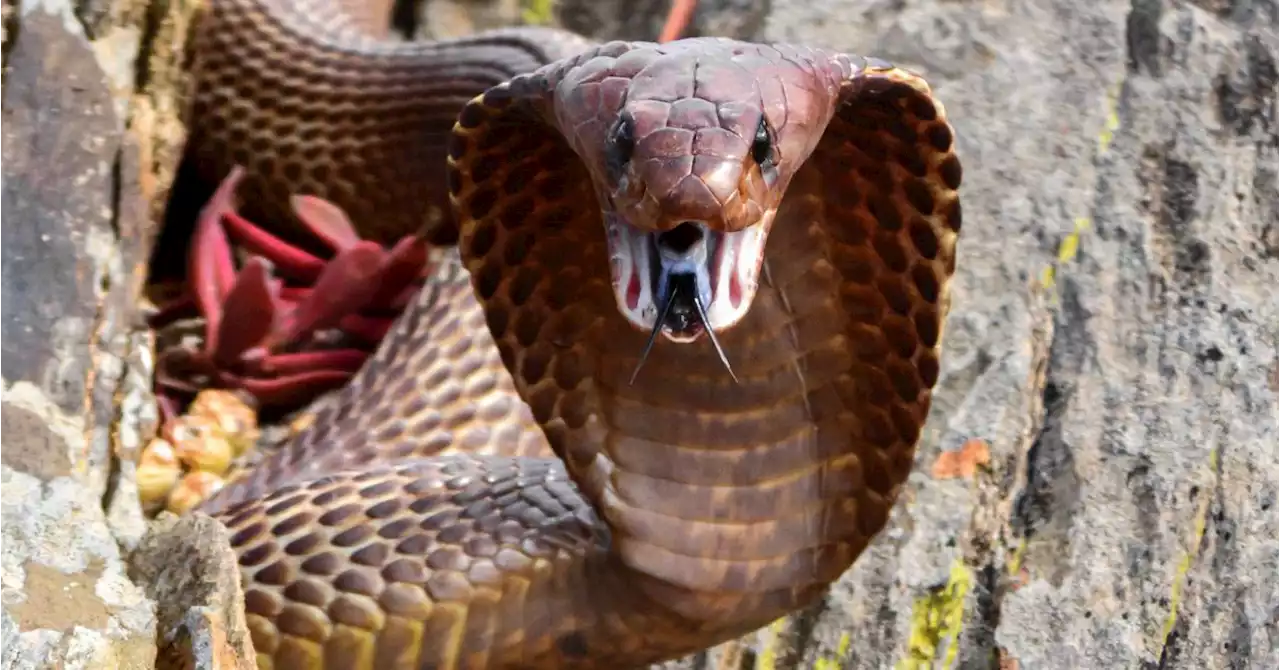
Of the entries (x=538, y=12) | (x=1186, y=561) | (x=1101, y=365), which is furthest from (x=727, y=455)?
(x=538, y=12)

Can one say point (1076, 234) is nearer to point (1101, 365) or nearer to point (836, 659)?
point (1101, 365)

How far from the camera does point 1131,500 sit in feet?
4.76

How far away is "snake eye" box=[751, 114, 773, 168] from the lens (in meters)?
0.83

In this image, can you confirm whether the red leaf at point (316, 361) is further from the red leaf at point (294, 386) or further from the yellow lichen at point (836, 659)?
the yellow lichen at point (836, 659)

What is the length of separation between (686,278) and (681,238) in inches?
1.1

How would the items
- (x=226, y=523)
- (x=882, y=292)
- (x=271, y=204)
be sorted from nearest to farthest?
1. (x=882, y=292)
2. (x=226, y=523)
3. (x=271, y=204)

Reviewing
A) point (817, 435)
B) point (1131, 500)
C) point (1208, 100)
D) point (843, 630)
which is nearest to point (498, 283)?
point (817, 435)

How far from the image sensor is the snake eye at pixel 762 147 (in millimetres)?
827

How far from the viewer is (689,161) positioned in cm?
78

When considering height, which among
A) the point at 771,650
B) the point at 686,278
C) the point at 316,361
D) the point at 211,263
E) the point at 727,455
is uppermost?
the point at 686,278

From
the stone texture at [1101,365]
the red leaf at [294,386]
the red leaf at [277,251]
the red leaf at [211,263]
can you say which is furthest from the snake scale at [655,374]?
the red leaf at [277,251]

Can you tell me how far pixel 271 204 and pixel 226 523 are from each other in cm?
112

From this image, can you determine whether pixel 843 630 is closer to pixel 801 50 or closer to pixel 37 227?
pixel 801 50

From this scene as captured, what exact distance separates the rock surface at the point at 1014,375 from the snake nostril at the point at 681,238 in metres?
0.50
